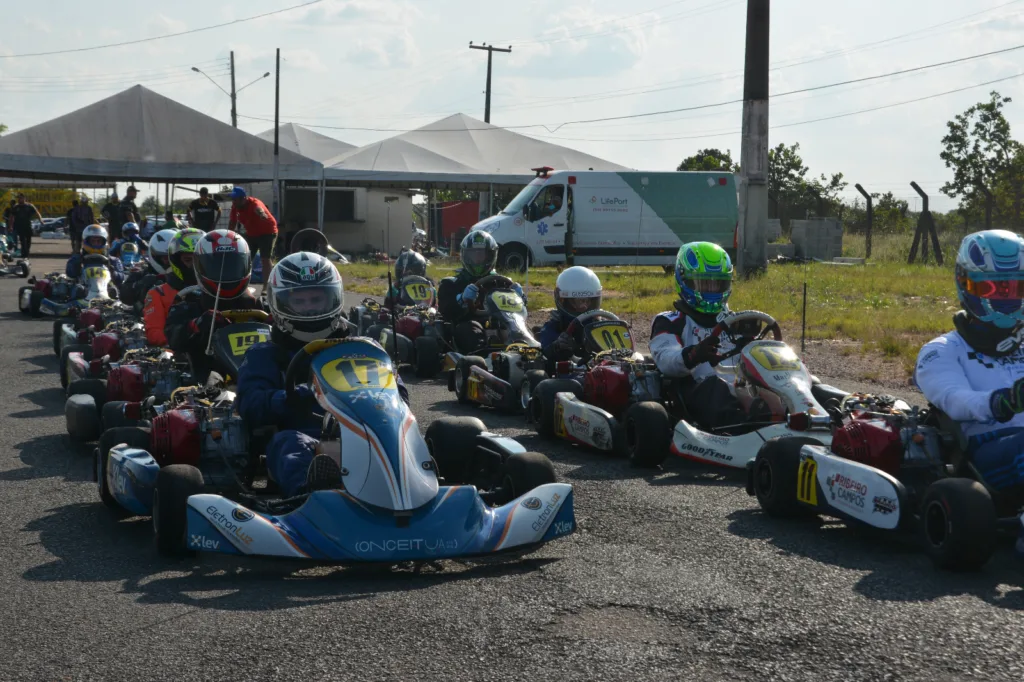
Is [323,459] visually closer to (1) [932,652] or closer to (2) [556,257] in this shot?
(1) [932,652]

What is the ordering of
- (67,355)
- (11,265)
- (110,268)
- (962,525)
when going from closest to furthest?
1. (962,525)
2. (67,355)
3. (110,268)
4. (11,265)

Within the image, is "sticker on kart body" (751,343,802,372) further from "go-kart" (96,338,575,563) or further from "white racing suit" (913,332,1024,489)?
"go-kart" (96,338,575,563)

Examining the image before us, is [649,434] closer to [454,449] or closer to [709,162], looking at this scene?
[454,449]

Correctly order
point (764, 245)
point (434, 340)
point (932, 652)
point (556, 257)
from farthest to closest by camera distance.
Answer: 1. point (556, 257)
2. point (764, 245)
3. point (434, 340)
4. point (932, 652)

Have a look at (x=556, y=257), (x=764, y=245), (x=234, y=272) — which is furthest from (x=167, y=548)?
(x=556, y=257)

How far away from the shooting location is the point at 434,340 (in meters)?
11.3

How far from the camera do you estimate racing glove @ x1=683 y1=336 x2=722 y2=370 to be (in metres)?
6.91

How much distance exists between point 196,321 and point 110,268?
28.7 ft

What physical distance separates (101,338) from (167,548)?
17.4ft

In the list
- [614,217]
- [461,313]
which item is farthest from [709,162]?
[461,313]

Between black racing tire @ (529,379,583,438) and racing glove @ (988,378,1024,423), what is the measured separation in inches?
131

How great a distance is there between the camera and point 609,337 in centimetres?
861

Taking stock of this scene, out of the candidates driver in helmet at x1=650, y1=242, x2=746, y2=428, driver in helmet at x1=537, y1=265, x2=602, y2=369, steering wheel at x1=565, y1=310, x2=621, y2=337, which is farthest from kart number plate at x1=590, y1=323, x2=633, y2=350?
driver in helmet at x1=650, y1=242, x2=746, y2=428

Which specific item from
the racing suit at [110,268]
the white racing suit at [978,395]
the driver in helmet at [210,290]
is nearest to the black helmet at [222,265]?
the driver in helmet at [210,290]
